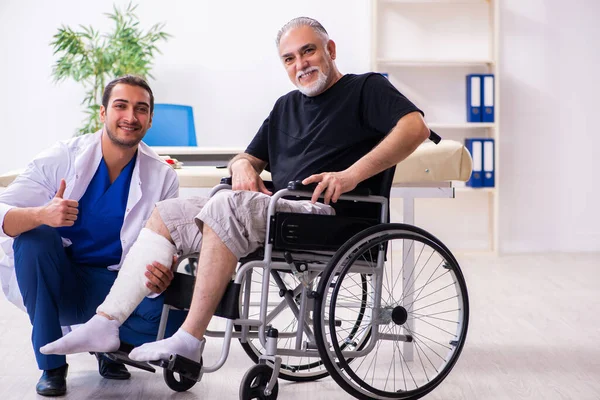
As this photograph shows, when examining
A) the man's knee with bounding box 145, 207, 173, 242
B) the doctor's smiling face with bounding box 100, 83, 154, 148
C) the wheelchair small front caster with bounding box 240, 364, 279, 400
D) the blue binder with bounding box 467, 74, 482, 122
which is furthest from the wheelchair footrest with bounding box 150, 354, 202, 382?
the blue binder with bounding box 467, 74, 482, 122

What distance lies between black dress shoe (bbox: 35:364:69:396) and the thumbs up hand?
40 centimetres

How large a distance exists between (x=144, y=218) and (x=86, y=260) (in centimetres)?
20

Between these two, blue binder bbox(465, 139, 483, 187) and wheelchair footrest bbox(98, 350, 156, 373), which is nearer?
wheelchair footrest bbox(98, 350, 156, 373)

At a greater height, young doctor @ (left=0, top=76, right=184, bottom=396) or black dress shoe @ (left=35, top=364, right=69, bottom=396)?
young doctor @ (left=0, top=76, right=184, bottom=396)

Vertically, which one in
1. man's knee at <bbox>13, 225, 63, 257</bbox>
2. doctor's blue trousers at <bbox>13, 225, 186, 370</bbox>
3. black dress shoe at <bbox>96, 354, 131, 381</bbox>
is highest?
man's knee at <bbox>13, 225, 63, 257</bbox>

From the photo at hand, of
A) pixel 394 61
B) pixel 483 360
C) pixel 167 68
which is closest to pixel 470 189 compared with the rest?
pixel 394 61

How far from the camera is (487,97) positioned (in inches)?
213

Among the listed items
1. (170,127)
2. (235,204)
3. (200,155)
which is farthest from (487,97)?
(235,204)

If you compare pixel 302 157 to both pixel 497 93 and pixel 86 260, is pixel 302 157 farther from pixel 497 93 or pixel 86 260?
pixel 497 93

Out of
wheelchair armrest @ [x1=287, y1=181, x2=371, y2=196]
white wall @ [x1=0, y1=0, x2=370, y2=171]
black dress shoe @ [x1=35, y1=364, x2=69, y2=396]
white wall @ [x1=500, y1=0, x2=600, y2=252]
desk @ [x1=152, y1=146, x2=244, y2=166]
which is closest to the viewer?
wheelchair armrest @ [x1=287, y1=181, x2=371, y2=196]

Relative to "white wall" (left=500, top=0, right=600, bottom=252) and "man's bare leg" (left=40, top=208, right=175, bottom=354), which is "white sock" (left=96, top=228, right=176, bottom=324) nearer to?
"man's bare leg" (left=40, top=208, right=175, bottom=354)

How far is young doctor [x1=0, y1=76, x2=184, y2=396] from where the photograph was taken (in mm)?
2080

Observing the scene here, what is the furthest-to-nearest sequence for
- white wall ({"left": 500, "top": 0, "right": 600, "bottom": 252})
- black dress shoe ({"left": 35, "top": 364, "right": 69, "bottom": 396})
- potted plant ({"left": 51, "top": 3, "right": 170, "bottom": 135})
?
white wall ({"left": 500, "top": 0, "right": 600, "bottom": 252}) → potted plant ({"left": 51, "top": 3, "right": 170, "bottom": 135}) → black dress shoe ({"left": 35, "top": 364, "right": 69, "bottom": 396})

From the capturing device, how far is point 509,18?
5641mm
